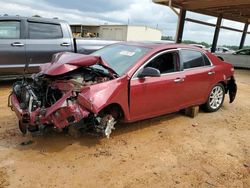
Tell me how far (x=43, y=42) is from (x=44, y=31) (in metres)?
0.34

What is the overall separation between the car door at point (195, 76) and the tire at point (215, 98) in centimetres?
28

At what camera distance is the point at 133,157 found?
13.5 ft

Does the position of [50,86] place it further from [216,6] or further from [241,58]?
[241,58]

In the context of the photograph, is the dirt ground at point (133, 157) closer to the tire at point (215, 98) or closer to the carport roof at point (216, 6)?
the tire at point (215, 98)

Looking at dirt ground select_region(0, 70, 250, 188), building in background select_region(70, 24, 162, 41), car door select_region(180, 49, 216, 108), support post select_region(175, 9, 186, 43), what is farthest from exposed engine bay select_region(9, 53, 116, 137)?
building in background select_region(70, 24, 162, 41)

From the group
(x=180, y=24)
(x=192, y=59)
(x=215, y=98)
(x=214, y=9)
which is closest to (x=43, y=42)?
(x=192, y=59)

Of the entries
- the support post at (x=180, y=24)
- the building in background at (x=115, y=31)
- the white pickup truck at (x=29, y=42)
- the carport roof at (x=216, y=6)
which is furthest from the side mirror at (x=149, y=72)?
the building in background at (x=115, y=31)

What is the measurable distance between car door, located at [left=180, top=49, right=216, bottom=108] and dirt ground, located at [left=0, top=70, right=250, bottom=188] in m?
0.61

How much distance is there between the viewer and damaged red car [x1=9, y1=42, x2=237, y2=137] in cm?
393

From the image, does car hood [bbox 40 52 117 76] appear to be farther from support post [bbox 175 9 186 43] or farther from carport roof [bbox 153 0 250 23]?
support post [bbox 175 9 186 43]

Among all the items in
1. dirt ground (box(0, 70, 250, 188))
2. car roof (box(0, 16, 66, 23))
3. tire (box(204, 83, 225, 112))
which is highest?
car roof (box(0, 16, 66, 23))

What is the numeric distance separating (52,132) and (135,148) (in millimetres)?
1412

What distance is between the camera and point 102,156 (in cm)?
408

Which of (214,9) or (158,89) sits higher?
(214,9)
